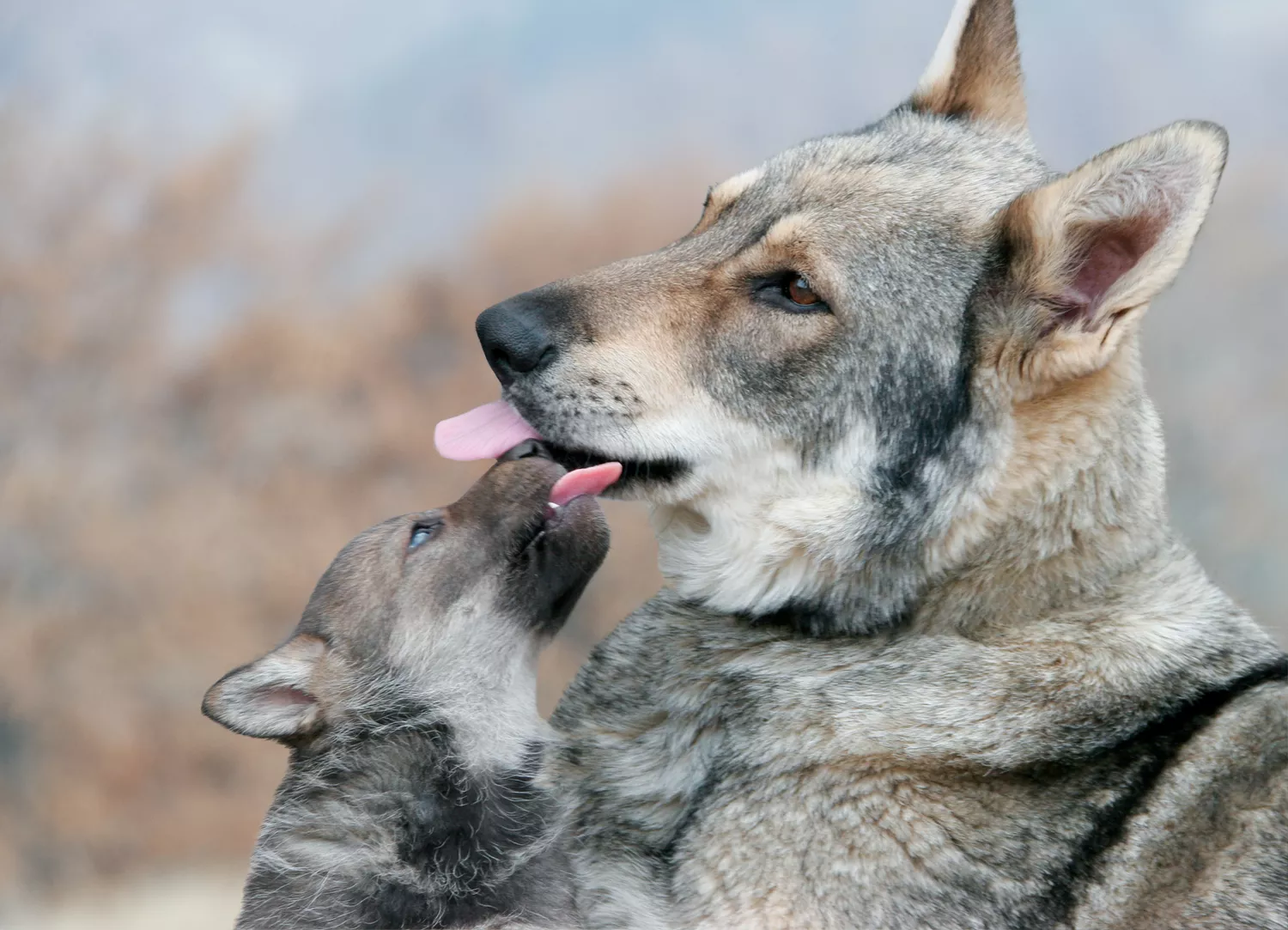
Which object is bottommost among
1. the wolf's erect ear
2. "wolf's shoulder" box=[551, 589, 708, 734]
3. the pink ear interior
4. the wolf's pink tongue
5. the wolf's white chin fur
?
"wolf's shoulder" box=[551, 589, 708, 734]

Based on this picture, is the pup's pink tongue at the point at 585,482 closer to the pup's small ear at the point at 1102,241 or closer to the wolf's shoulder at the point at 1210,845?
the pup's small ear at the point at 1102,241

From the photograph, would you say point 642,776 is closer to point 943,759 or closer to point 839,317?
point 943,759

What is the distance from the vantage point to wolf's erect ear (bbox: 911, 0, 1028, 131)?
3545 mm

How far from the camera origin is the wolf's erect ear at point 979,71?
3545mm

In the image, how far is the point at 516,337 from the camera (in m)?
3.03

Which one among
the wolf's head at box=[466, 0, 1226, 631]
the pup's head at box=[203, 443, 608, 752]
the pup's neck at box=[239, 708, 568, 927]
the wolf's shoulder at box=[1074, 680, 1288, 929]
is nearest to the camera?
the wolf's shoulder at box=[1074, 680, 1288, 929]

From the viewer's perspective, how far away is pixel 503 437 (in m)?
3.22

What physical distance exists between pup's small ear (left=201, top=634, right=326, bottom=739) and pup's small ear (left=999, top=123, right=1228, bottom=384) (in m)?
2.38

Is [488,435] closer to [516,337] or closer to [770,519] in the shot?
[516,337]

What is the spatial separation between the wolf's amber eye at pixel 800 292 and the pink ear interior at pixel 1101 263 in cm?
59

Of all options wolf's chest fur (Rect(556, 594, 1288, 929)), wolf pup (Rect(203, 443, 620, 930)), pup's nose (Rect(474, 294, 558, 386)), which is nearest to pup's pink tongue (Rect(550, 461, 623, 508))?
wolf pup (Rect(203, 443, 620, 930))

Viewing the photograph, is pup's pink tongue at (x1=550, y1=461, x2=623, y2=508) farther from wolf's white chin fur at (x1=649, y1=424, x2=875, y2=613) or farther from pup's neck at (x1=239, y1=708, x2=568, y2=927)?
pup's neck at (x1=239, y1=708, x2=568, y2=927)

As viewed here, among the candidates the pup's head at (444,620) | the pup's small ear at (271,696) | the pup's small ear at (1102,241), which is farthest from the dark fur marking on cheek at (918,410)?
the pup's small ear at (271,696)

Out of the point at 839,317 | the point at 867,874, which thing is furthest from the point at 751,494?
the point at 867,874
